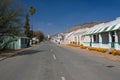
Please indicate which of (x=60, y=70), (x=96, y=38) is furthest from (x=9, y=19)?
(x=96, y=38)

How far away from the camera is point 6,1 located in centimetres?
2494

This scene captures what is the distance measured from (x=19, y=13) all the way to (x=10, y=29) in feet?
8.12

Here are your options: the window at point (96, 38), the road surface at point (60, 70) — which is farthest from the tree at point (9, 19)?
the window at point (96, 38)

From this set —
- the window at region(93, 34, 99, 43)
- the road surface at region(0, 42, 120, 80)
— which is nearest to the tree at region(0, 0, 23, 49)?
the road surface at region(0, 42, 120, 80)

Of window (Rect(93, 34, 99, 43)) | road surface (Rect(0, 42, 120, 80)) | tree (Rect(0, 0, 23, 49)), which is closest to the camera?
road surface (Rect(0, 42, 120, 80))

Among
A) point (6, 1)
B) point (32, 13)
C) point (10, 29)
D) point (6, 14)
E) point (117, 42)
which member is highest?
point (32, 13)

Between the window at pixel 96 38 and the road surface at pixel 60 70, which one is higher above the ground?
the window at pixel 96 38

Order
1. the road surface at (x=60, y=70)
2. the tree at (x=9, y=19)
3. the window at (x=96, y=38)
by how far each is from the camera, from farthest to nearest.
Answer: the window at (x=96, y=38) < the tree at (x=9, y=19) < the road surface at (x=60, y=70)

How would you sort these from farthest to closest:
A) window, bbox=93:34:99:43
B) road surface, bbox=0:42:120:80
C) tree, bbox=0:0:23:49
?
1. window, bbox=93:34:99:43
2. tree, bbox=0:0:23:49
3. road surface, bbox=0:42:120:80

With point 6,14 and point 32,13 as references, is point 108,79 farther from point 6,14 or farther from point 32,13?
point 32,13

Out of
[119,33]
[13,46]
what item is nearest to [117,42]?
[119,33]

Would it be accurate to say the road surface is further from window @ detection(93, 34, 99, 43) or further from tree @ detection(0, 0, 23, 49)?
window @ detection(93, 34, 99, 43)

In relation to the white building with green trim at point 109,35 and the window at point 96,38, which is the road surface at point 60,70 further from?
the window at point 96,38

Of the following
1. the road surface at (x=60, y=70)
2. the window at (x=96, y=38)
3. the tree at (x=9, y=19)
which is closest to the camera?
the road surface at (x=60, y=70)
